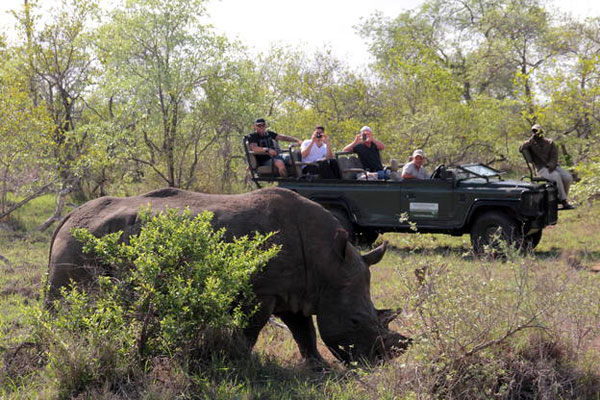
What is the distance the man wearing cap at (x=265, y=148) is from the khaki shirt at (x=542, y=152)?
509cm

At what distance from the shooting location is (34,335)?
462 cm

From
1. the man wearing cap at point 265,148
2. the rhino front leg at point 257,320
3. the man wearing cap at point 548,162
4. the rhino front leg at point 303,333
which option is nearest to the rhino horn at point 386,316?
the rhino front leg at point 303,333

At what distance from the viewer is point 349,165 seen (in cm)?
1250

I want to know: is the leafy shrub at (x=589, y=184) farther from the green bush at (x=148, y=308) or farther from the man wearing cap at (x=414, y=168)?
the green bush at (x=148, y=308)

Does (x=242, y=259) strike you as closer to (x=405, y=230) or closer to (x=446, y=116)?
(x=405, y=230)

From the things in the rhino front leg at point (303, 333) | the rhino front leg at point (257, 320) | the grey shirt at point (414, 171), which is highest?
the grey shirt at point (414, 171)

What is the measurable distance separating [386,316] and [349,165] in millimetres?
7524

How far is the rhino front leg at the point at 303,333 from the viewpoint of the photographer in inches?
224

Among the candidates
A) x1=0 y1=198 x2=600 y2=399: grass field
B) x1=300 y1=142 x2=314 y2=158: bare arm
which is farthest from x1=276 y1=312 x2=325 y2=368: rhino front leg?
x1=300 y1=142 x2=314 y2=158: bare arm

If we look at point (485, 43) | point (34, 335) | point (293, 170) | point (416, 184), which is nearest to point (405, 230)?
point (416, 184)

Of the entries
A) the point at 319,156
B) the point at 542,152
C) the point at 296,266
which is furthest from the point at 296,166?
the point at 296,266

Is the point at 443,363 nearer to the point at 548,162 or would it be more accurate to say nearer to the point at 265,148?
the point at 265,148

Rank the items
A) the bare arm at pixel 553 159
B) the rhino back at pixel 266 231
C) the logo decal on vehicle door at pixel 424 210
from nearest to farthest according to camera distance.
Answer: the rhino back at pixel 266 231
the logo decal on vehicle door at pixel 424 210
the bare arm at pixel 553 159

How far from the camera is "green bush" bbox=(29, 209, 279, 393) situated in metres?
4.36
